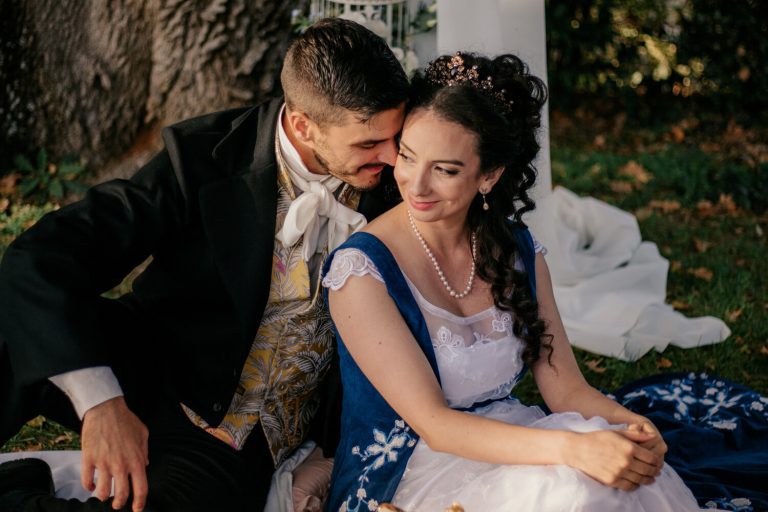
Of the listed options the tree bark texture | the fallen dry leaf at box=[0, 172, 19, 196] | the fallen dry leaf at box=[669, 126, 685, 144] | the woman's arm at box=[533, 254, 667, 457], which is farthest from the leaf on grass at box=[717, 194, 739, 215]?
the fallen dry leaf at box=[0, 172, 19, 196]

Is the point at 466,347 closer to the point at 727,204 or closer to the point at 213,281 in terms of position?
Result: the point at 213,281

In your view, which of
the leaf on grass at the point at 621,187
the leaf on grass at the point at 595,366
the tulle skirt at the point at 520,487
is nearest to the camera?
the tulle skirt at the point at 520,487

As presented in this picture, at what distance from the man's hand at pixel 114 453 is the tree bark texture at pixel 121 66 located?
9.82 feet

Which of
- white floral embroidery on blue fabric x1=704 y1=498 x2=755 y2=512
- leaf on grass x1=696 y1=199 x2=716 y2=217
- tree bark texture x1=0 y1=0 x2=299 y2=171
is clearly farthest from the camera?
leaf on grass x1=696 y1=199 x2=716 y2=217

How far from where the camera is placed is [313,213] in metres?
3.13

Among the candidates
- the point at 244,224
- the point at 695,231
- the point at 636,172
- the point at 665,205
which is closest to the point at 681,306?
the point at 695,231

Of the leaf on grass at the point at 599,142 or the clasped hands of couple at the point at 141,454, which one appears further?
the leaf on grass at the point at 599,142

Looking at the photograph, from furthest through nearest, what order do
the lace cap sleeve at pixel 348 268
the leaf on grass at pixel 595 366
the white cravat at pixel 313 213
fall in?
the leaf on grass at pixel 595 366, the white cravat at pixel 313 213, the lace cap sleeve at pixel 348 268

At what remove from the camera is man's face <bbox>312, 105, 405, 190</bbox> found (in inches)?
118

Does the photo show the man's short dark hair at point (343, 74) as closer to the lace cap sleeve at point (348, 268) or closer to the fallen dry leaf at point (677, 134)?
the lace cap sleeve at point (348, 268)

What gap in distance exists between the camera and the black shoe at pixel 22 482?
9.63 feet

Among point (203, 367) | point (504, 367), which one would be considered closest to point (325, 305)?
point (203, 367)

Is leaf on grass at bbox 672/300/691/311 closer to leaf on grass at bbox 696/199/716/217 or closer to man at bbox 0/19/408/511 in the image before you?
leaf on grass at bbox 696/199/716/217

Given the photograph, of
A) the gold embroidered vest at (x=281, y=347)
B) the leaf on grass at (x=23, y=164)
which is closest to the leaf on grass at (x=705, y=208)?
the gold embroidered vest at (x=281, y=347)
